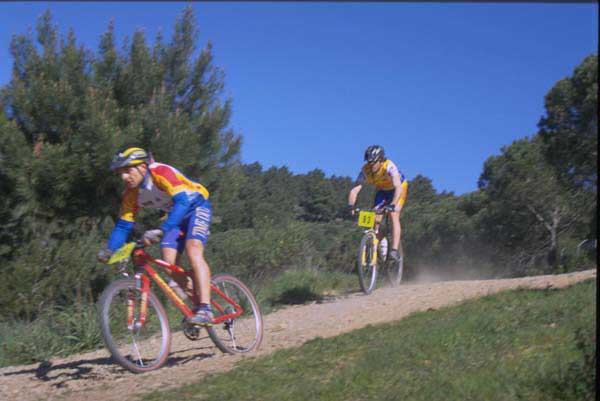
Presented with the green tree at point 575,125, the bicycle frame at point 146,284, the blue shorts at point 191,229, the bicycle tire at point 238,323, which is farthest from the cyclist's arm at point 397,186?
the green tree at point 575,125

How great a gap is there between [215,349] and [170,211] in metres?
1.47

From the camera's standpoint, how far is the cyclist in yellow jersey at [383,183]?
905cm

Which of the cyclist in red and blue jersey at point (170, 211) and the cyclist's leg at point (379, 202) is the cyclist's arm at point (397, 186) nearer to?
the cyclist's leg at point (379, 202)

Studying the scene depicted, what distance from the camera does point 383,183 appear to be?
30.9 ft

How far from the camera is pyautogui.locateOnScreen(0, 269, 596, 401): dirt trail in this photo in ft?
16.9

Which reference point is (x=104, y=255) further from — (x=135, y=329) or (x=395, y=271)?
(x=395, y=271)

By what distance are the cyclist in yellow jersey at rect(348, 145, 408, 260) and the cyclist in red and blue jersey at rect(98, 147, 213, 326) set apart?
149 inches

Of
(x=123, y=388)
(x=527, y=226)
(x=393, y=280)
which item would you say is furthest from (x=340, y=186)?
(x=123, y=388)

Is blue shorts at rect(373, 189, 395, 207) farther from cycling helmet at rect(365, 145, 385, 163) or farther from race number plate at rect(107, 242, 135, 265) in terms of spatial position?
race number plate at rect(107, 242, 135, 265)

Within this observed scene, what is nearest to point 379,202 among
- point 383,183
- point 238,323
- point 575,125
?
point 383,183

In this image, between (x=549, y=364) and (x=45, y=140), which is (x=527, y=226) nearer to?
(x=45, y=140)

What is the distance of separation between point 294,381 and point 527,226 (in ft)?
45.5

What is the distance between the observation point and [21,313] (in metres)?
9.90

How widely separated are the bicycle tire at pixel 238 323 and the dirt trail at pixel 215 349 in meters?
0.13
